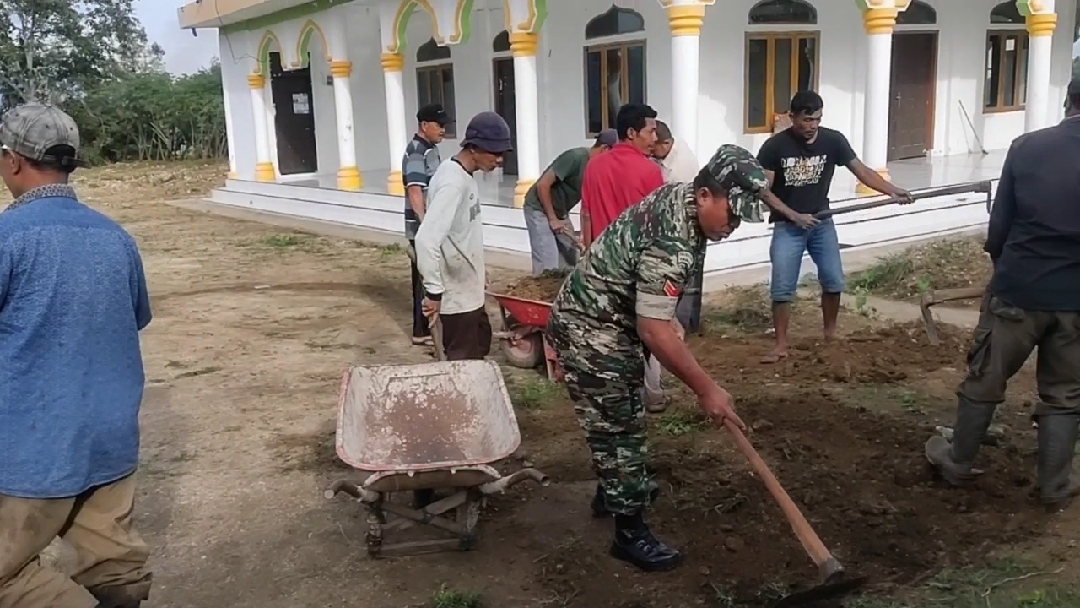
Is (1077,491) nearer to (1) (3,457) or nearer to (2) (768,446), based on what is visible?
(2) (768,446)

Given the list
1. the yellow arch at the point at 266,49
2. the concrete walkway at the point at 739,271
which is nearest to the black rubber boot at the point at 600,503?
the concrete walkway at the point at 739,271

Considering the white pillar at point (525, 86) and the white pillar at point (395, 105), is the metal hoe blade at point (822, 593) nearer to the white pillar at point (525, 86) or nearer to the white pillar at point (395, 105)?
the white pillar at point (525, 86)

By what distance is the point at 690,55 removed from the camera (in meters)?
9.17

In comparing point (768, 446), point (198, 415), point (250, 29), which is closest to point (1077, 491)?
point (768, 446)

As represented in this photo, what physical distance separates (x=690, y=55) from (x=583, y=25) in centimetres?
376

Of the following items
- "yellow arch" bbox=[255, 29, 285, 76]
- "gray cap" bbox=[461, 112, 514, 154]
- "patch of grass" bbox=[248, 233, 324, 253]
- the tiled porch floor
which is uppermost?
"yellow arch" bbox=[255, 29, 285, 76]

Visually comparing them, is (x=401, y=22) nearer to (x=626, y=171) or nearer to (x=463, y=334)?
→ (x=626, y=171)

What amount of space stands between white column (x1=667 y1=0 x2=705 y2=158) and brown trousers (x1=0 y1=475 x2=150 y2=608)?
285 inches

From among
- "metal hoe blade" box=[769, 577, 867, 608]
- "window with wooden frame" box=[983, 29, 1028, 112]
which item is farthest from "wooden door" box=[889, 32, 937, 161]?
"metal hoe blade" box=[769, 577, 867, 608]

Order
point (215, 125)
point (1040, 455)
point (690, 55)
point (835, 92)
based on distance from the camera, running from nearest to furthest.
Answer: point (1040, 455) → point (690, 55) → point (835, 92) → point (215, 125)

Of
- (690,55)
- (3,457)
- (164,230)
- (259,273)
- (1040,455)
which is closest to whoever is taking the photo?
(3,457)

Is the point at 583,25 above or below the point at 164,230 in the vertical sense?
above

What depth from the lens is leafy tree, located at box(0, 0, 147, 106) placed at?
32562 millimetres

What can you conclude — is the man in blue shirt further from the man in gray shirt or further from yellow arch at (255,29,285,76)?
yellow arch at (255,29,285,76)
